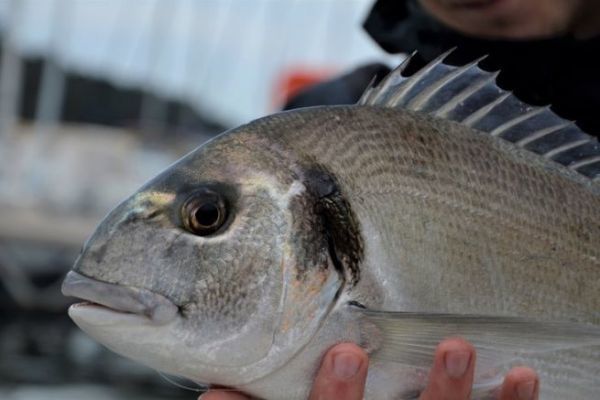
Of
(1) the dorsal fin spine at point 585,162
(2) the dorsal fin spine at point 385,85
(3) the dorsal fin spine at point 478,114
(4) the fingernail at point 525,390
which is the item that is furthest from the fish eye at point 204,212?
(1) the dorsal fin spine at point 585,162

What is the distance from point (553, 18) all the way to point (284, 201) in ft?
4.85

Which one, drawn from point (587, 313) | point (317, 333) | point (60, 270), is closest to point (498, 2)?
point (587, 313)

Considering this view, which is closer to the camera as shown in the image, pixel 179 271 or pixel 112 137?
pixel 179 271

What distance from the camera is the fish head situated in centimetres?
215

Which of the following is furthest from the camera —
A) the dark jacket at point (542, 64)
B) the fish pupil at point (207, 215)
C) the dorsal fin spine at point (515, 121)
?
the dark jacket at point (542, 64)

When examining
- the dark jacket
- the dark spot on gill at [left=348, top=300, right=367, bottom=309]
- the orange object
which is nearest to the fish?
the dark spot on gill at [left=348, top=300, right=367, bottom=309]

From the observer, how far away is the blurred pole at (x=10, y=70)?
19.1 m

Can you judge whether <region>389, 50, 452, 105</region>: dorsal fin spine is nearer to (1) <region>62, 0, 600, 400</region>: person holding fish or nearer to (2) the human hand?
(1) <region>62, 0, 600, 400</region>: person holding fish

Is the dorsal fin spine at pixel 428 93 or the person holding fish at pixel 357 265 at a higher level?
the dorsal fin spine at pixel 428 93

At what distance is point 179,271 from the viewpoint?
7.18 ft

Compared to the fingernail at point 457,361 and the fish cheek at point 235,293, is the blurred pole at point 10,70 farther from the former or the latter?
the fingernail at point 457,361

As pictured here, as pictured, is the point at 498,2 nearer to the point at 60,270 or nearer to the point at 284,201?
the point at 284,201

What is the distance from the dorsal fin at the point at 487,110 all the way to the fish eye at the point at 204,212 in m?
0.47

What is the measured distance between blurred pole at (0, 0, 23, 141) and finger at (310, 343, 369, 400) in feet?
57.4
